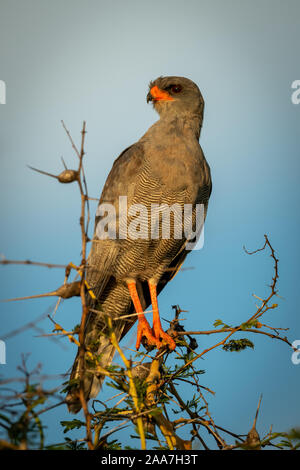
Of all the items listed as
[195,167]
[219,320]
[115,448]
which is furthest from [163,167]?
[115,448]

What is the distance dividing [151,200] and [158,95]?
47.9 inches

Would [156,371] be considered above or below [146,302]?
below

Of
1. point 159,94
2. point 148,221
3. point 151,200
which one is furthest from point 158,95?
point 148,221

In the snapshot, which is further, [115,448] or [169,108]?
[169,108]

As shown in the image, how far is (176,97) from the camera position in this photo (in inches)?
193

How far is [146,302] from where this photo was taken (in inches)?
203

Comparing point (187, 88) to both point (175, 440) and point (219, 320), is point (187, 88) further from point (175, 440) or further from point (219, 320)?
point (175, 440)

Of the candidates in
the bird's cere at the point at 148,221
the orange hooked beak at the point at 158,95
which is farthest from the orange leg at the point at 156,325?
the orange hooked beak at the point at 158,95

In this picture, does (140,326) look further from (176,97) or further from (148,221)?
(176,97)

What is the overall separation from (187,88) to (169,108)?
10.5 inches
